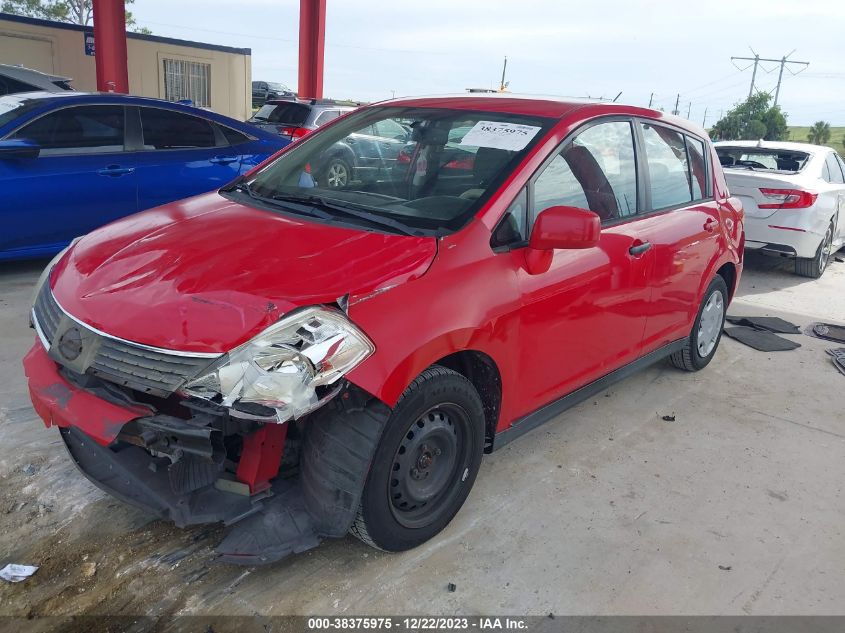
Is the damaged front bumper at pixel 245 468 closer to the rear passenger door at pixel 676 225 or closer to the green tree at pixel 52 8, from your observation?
the rear passenger door at pixel 676 225

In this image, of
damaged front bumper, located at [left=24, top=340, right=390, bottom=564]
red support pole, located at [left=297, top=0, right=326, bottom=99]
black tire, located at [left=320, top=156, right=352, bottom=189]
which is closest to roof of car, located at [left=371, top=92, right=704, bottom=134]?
black tire, located at [left=320, top=156, right=352, bottom=189]

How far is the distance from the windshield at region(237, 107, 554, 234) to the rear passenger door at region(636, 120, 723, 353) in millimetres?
993

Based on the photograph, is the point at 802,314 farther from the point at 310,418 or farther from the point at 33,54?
the point at 33,54

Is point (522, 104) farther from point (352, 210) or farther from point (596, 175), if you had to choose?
point (352, 210)

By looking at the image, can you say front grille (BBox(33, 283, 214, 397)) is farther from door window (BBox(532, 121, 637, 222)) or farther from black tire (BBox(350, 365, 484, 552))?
door window (BBox(532, 121, 637, 222))

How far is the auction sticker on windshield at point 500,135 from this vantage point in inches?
121

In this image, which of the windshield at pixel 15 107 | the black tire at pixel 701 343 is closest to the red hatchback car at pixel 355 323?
the black tire at pixel 701 343

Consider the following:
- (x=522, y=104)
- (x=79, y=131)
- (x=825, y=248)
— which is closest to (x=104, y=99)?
(x=79, y=131)

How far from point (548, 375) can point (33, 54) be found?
21866mm

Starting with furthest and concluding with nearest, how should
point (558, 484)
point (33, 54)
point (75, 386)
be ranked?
point (33, 54)
point (558, 484)
point (75, 386)

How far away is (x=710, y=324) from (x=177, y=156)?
4.74 meters

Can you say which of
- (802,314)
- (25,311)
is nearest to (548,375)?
(25,311)

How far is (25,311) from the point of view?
16.4ft

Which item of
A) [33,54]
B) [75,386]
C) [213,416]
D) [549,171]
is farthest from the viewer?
[33,54]
